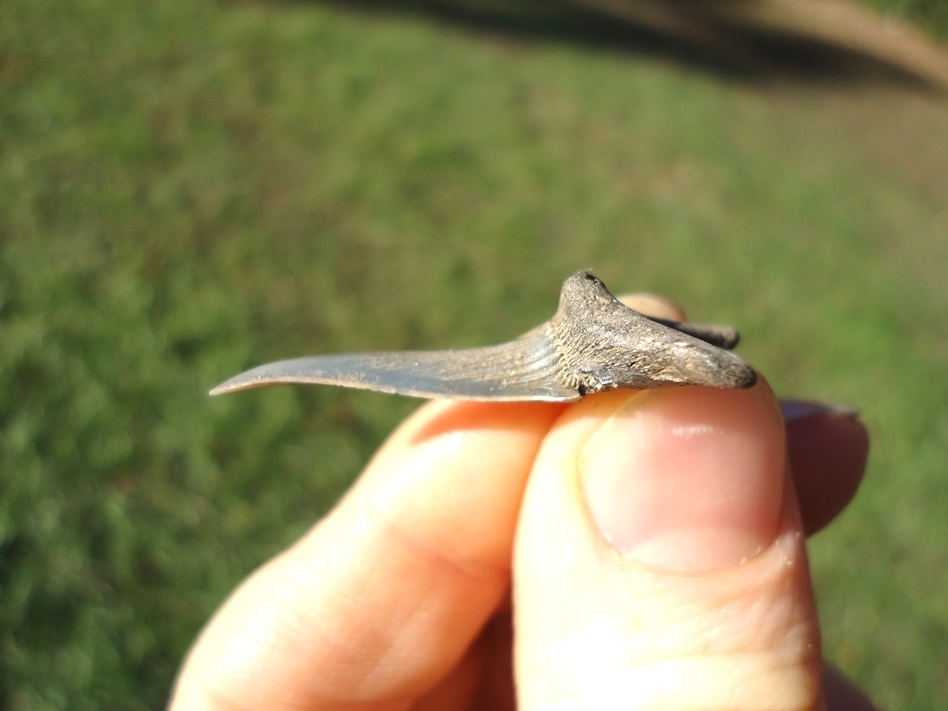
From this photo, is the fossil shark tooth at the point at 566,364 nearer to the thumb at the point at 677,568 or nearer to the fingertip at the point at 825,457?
the thumb at the point at 677,568

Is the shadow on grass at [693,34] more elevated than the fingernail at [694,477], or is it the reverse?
the shadow on grass at [693,34]

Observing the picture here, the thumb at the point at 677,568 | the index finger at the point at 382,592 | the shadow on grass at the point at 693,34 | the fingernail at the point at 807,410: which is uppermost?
the shadow on grass at the point at 693,34

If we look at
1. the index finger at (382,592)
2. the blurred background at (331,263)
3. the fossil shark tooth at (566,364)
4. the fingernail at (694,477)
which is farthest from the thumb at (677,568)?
the blurred background at (331,263)

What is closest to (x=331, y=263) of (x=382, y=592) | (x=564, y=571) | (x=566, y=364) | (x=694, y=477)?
(x=382, y=592)

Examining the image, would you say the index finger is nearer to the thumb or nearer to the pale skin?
the pale skin

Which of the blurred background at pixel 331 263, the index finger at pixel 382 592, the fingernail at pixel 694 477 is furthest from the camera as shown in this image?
the blurred background at pixel 331 263

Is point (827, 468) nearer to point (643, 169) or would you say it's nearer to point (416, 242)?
point (416, 242)

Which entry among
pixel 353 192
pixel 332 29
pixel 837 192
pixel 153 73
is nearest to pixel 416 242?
pixel 353 192

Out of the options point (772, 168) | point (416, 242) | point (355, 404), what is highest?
point (772, 168)

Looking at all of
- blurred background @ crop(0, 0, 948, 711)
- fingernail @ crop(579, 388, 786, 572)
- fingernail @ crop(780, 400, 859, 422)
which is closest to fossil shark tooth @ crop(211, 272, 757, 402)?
fingernail @ crop(579, 388, 786, 572)
